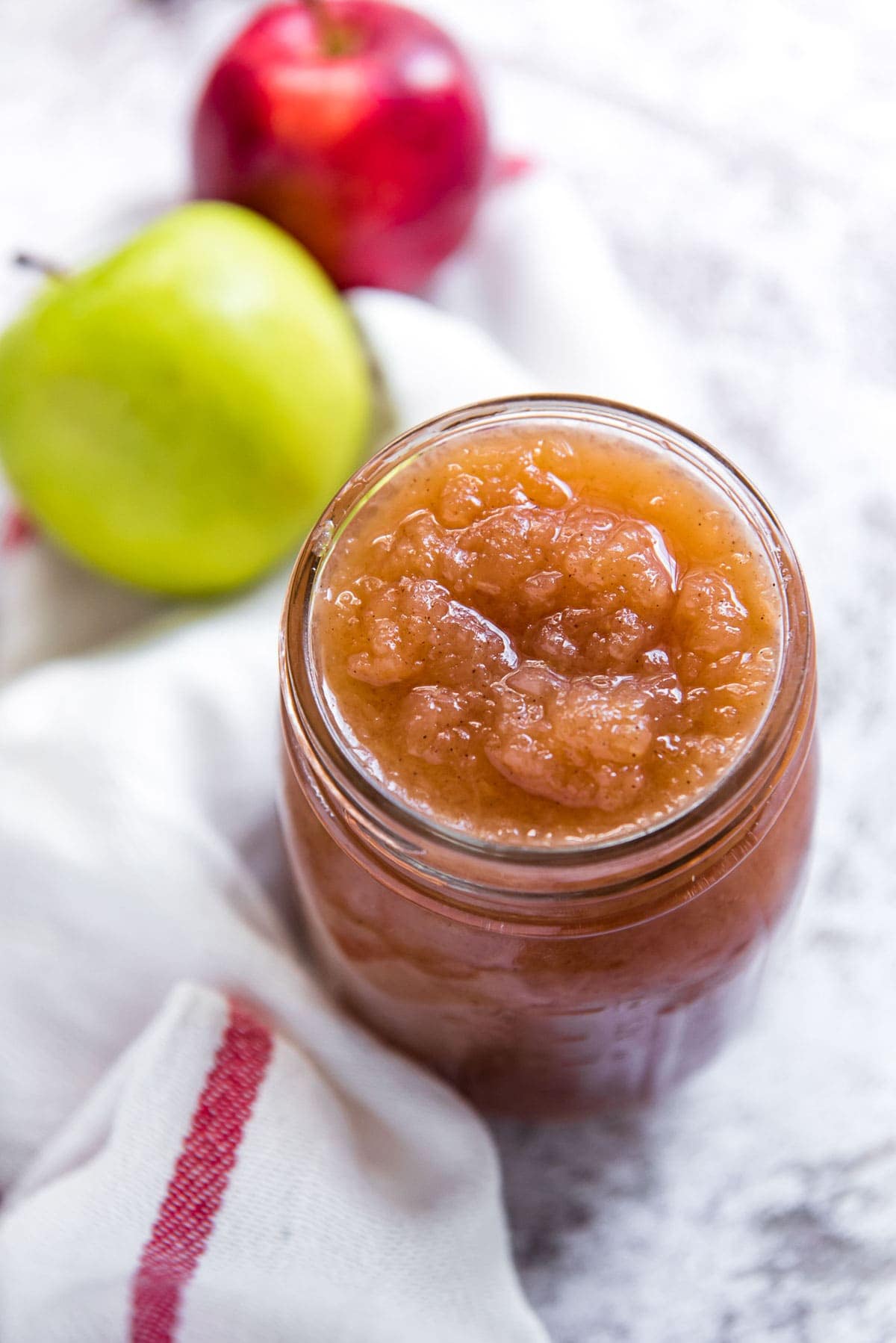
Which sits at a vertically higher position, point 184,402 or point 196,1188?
point 184,402

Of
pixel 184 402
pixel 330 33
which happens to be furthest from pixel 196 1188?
pixel 330 33

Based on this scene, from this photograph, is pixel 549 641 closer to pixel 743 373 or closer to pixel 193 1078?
pixel 193 1078

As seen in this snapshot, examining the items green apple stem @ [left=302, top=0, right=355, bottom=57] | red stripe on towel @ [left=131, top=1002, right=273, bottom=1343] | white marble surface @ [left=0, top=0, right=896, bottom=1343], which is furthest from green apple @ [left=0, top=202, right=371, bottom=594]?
red stripe on towel @ [left=131, top=1002, right=273, bottom=1343]

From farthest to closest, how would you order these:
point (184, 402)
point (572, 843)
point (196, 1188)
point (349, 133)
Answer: point (349, 133) → point (184, 402) → point (196, 1188) → point (572, 843)

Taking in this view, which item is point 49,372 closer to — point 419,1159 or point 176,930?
point 176,930

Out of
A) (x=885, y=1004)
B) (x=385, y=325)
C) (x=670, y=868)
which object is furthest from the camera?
(x=385, y=325)

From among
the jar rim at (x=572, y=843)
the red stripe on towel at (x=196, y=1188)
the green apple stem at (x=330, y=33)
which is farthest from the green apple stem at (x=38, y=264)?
the red stripe on towel at (x=196, y=1188)

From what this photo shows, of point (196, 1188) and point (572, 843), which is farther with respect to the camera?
A: point (196, 1188)

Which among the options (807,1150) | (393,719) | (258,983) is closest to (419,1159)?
(258,983)
